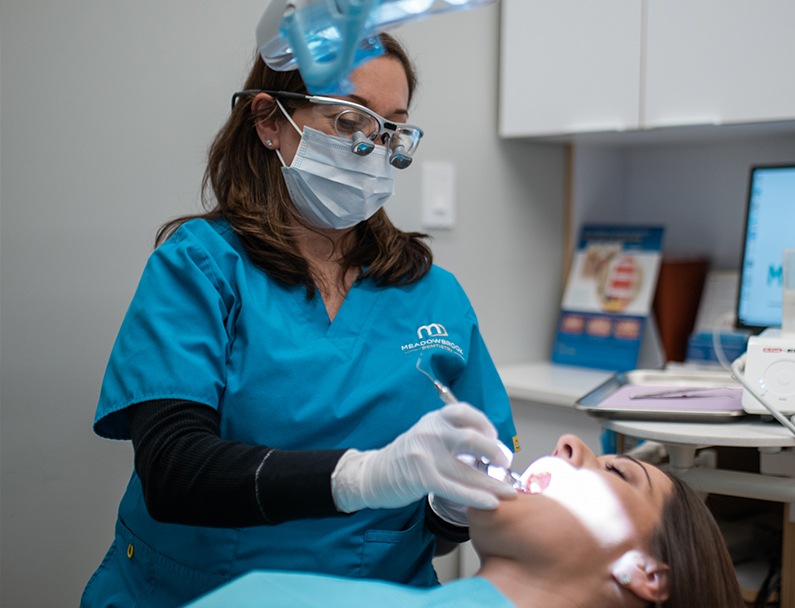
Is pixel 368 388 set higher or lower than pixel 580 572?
higher

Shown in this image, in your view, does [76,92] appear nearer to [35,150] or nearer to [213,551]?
[35,150]

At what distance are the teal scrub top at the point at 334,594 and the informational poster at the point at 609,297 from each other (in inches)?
60.4

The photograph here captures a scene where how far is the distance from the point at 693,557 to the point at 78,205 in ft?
4.24

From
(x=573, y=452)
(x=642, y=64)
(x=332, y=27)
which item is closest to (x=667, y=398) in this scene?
(x=573, y=452)

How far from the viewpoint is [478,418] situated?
0.99 metres

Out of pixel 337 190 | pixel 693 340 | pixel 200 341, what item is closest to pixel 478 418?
pixel 200 341

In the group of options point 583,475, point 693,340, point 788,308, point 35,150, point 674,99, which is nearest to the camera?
point 583,475

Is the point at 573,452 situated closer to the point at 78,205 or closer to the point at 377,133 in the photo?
the point at 377,133

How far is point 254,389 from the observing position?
48.8 inches

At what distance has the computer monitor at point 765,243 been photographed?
2.06 m

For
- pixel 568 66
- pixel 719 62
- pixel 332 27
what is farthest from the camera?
pixel 568 66

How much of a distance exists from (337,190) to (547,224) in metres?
1.40

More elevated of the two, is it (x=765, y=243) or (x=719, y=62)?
(x=719, y=62)

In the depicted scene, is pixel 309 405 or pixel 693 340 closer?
pixel 309 405
